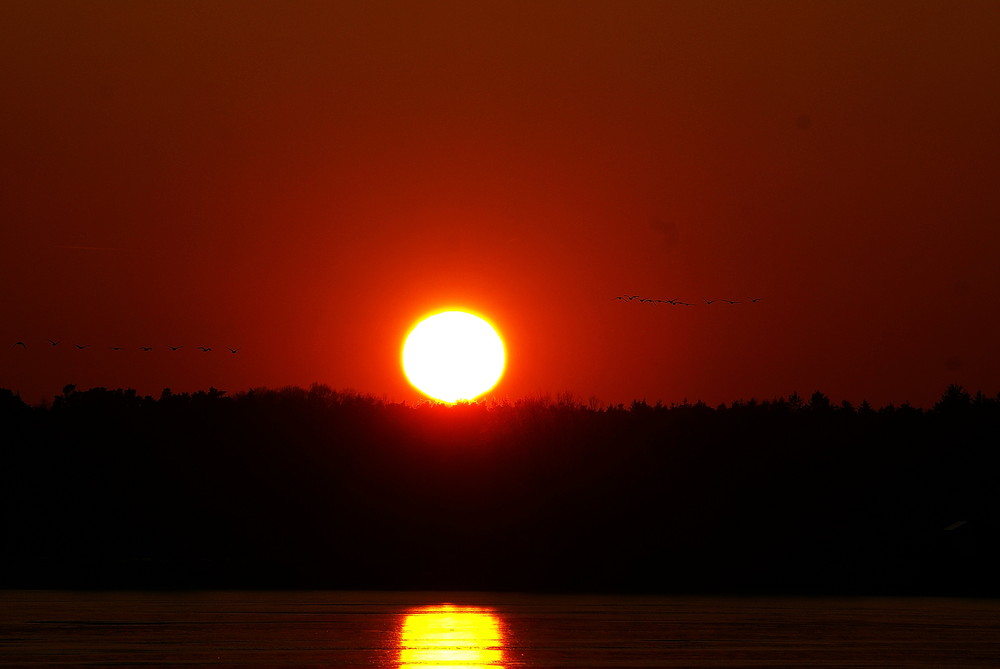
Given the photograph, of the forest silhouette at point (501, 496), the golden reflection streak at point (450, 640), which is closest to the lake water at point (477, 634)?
the golden reflection streak at point (450, 640)

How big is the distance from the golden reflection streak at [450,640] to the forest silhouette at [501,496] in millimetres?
32701

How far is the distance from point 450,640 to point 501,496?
178 ft

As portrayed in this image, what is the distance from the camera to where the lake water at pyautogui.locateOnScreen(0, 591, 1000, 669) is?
23047 millimetres

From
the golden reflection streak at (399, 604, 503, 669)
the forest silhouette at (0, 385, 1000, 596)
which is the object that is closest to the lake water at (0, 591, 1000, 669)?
the golden reflection streak at (399, 604, 503, 669)

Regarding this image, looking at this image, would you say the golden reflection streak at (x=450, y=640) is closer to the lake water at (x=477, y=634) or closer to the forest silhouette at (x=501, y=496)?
the lake water at (x=477, y=634)

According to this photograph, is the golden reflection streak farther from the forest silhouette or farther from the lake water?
the forest silhouette

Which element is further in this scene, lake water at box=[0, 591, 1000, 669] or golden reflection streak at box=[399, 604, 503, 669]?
lake water at box=[0, 591, 1000, 669]

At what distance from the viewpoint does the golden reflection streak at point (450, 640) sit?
2264 cm

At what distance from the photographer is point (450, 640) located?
2705 cm

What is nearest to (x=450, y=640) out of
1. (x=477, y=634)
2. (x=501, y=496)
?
(x=477, y=634)

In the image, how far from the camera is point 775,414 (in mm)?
88625

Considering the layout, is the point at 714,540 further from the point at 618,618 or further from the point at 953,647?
the point at 953,647

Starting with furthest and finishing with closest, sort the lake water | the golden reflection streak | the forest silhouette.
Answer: the forest silhouette → the lake water → the golden reflection streak

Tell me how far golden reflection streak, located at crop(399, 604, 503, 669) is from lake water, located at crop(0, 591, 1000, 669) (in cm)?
3
